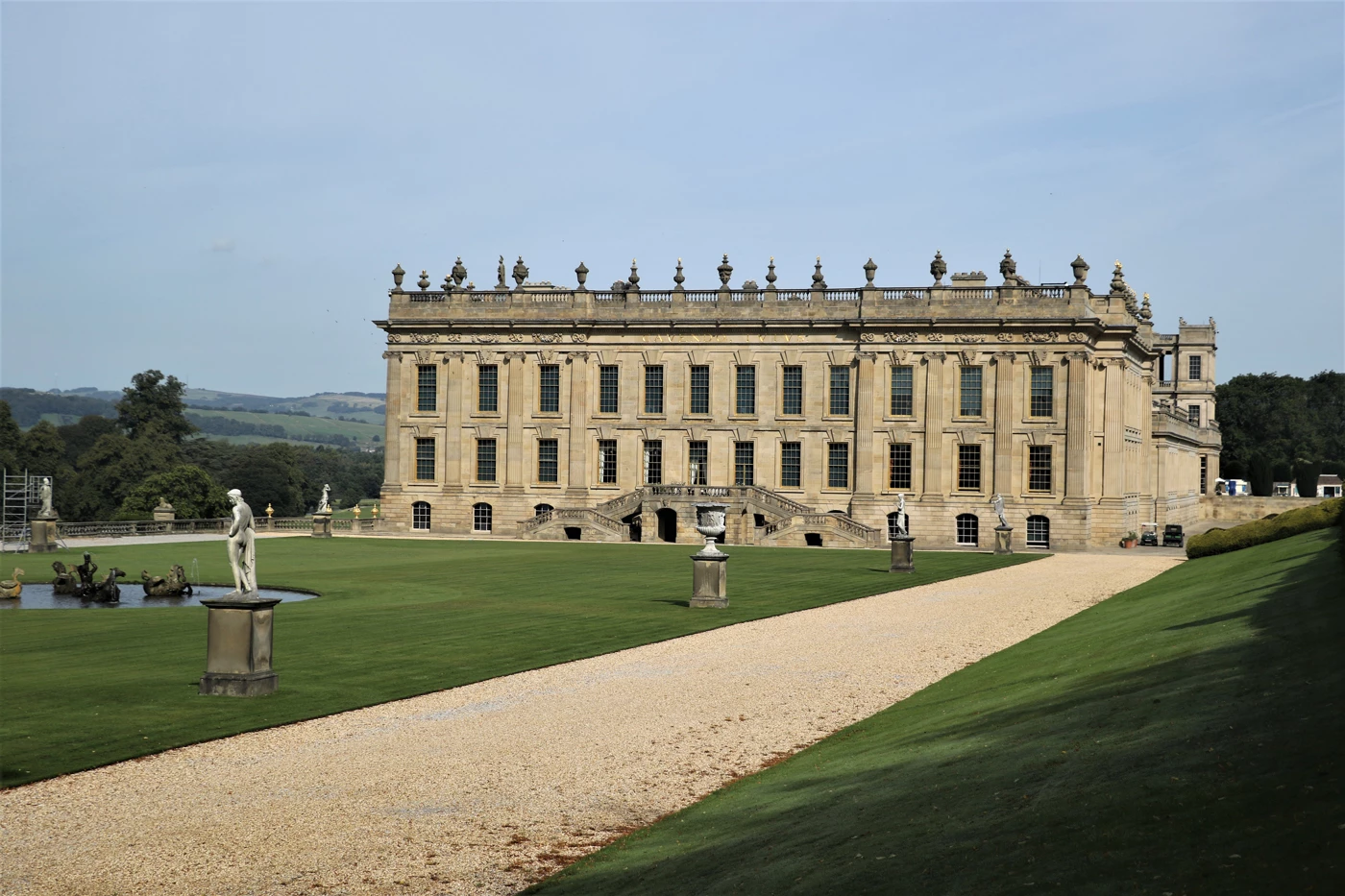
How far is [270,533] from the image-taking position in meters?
69.3

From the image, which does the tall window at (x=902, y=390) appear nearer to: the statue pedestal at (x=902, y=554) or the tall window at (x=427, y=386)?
the tall window at (x=427, y=386)

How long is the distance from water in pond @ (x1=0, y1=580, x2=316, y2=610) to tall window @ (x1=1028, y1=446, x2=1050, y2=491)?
141 feet

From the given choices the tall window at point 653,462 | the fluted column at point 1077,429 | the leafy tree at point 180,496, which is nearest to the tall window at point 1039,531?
the fluted column at point 1077,429

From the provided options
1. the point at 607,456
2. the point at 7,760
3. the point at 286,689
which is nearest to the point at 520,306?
the point at 607,456

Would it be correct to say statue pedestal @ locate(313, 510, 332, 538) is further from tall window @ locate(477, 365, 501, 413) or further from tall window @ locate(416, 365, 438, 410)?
tall window @ locate(477, 365, 501, 413)

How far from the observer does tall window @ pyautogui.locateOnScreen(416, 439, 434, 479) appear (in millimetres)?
75938

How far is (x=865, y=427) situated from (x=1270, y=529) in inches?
1302

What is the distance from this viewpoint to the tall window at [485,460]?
7525 centimetres

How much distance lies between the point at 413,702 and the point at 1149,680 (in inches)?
385

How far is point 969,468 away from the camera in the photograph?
226ft

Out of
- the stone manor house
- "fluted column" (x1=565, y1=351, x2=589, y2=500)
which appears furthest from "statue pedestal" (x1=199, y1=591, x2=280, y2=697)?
"fluted column" (x1=565, y1=351, x2=589, y2=500)

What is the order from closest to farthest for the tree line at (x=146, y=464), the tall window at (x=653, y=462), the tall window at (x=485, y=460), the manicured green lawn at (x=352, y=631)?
the manicured green lawn at (x=352, y=631) → the tall window at (x=653, y=462) → the tall window at (x=485, y=460) → the tree line at (x=146, y=464)

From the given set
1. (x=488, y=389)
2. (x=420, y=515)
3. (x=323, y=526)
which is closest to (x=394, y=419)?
(x=420, y=515)

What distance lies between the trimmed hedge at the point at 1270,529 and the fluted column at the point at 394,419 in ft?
149
